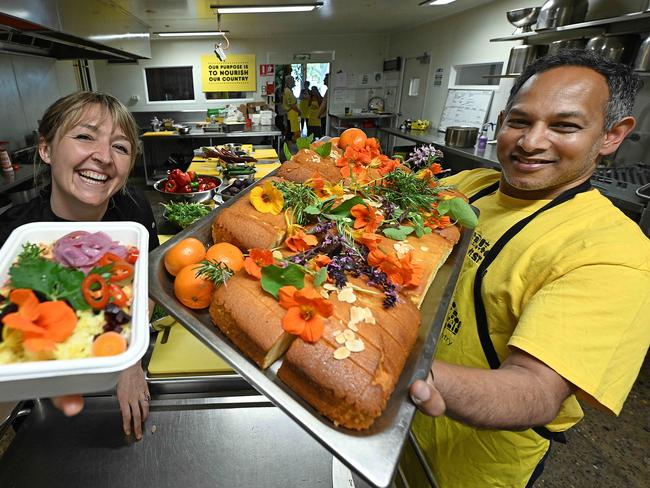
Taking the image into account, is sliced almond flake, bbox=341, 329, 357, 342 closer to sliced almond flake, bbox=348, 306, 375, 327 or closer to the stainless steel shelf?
sliced almond flake, bbox=348, 306, 375, 327

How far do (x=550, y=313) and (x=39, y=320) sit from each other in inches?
46.8

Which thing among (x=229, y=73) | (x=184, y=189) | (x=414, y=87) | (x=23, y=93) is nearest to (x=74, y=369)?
(x=184, y=189)

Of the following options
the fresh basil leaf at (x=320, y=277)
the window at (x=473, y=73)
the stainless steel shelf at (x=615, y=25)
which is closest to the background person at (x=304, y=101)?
the window at (x=473, y=73)

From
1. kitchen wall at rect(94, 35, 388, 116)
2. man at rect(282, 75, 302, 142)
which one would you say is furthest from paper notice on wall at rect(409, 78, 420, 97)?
man at rect(282, 75, 302, 142)

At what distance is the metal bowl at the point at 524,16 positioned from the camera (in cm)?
455

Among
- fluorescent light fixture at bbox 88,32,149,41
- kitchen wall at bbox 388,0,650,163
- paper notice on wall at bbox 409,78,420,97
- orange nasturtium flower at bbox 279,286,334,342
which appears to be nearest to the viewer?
orange nasturtium flower at bbox 279,286,334,342

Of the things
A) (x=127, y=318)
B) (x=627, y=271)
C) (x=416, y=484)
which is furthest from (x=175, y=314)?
(x=416, y=484)

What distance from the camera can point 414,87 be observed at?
28.7ft

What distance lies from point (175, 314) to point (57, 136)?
110 centimetres

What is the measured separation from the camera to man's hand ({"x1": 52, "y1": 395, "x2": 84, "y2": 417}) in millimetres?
702

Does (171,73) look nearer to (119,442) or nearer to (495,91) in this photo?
(495,91)

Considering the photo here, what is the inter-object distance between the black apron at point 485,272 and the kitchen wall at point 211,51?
10288 millimetres

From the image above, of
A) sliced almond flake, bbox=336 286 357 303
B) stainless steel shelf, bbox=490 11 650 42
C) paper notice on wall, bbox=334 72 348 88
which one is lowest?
sliced almond flake, bbox=336 286 357 303

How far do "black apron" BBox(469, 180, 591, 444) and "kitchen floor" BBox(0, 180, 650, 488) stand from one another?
1.51 meters
